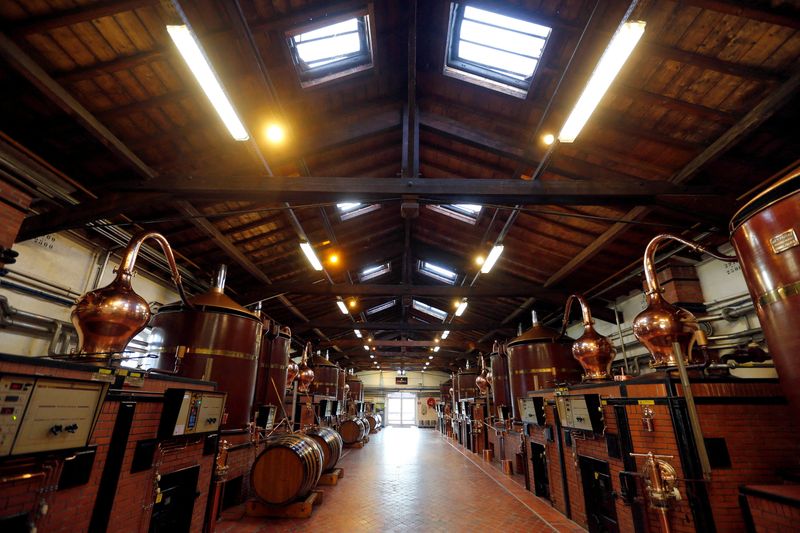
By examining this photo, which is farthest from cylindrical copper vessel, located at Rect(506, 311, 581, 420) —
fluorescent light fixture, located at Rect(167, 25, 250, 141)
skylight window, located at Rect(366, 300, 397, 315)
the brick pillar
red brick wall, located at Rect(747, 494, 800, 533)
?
skylight window, located at Rect(366, 300, 397, 315)

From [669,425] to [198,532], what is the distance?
17.1 feet

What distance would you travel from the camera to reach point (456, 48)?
5570 millimetres

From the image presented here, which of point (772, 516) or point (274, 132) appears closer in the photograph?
point (772, 516)

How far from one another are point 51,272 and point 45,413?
5343 millimetres

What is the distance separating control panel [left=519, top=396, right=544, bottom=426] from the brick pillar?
23.0 feet

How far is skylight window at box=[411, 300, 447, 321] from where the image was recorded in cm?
1773

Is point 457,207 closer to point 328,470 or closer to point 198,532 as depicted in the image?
point 328,470

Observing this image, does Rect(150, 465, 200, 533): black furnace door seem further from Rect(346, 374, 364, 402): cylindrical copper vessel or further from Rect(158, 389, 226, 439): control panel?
Rect(346, 374, 364, 402): cylindrical copper vessel

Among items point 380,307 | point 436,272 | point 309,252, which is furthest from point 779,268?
point 380,307

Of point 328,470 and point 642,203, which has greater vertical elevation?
point 642,203

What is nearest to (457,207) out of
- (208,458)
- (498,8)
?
(498,8)

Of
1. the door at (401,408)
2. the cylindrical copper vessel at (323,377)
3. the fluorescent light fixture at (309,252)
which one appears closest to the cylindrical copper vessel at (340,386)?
the cylindrical copper vessel at (323,377)

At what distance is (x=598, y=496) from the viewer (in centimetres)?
466

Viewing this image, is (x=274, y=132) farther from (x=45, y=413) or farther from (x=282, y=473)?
(x=282, y=473)
